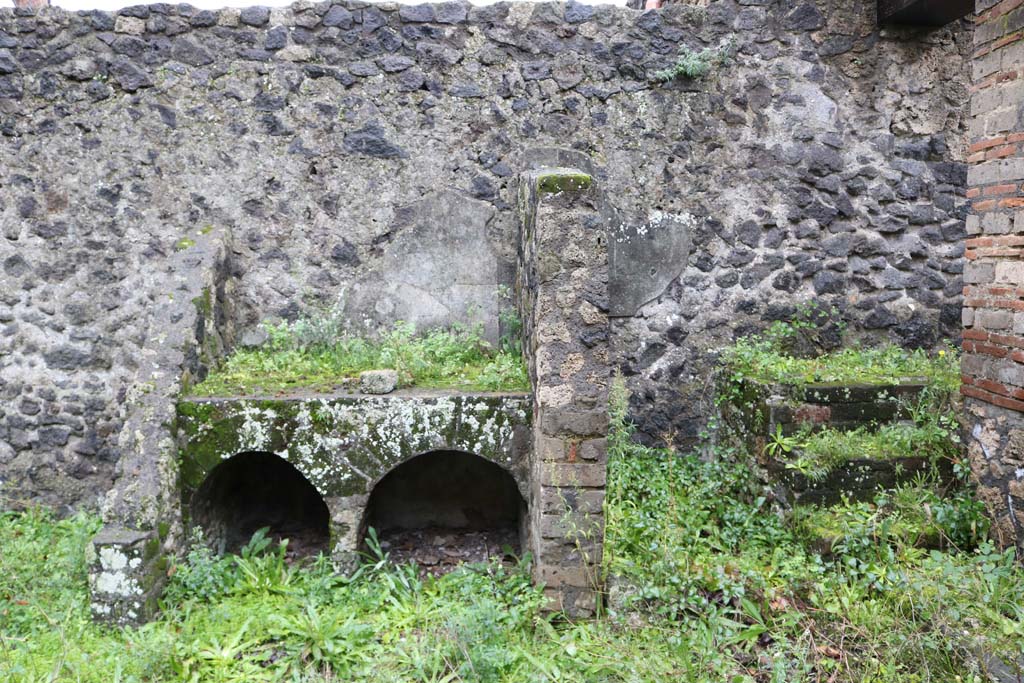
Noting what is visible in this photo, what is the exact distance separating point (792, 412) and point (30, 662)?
177 inches

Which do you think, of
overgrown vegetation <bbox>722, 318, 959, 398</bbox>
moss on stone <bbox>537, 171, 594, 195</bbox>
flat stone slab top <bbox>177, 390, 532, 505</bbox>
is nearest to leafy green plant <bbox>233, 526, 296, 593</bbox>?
flat stone slab top <bbox>177, 390, 532, 505</bbox>

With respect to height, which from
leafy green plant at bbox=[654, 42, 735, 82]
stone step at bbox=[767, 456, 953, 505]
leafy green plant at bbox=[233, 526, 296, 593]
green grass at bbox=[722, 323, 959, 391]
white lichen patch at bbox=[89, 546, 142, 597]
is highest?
leafy green plant at bbox=[654, 42, 735, 82]

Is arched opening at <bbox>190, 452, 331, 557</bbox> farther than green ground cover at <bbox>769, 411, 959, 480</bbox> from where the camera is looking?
Yes

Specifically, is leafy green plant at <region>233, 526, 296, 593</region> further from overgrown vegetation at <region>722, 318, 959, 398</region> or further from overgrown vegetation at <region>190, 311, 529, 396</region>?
overgrown vegetation at <region>722, 318, 959, 398</region>

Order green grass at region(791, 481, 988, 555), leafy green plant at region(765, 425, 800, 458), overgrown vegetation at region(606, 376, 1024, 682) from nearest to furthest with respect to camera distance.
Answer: overgrown vegetation at region(606, 376, 1024, 682), green grass at region(791, 481, 988, 555), leafy green plant at region(765, 425, 800, 458)

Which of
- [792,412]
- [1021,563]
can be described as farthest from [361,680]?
[1021,563]

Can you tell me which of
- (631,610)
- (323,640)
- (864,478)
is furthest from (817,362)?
(323,640)

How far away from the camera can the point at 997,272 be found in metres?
3.96

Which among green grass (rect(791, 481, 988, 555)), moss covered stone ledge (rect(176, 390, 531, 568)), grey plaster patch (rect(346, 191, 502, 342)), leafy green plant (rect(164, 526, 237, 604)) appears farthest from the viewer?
grey plaster patch (rect(346, 191, 502, 342))

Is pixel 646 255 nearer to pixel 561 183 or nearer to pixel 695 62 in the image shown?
pixel 695 62

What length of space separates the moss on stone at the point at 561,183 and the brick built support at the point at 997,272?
2.15m

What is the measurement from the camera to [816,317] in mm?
5918

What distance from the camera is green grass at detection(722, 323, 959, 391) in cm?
492

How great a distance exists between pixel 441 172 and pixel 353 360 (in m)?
1.60
